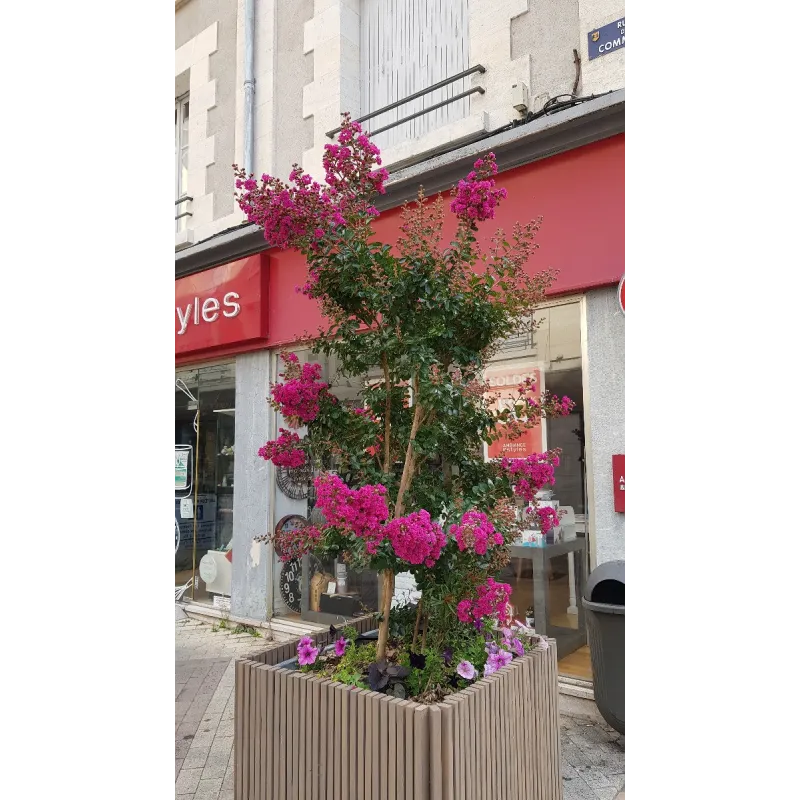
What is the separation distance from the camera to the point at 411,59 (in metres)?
5.87

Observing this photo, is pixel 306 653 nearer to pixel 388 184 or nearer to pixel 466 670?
pixel 466 670

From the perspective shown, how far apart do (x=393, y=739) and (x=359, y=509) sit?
2.56 feet

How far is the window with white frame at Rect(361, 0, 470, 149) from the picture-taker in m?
5.53

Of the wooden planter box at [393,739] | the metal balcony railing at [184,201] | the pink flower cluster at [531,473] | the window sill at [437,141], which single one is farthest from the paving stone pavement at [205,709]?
the metal balcony railing at [184,201]

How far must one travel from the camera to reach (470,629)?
8.97 feet

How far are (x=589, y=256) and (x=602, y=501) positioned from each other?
1703mm

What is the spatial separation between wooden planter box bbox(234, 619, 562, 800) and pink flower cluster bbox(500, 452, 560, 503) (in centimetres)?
69

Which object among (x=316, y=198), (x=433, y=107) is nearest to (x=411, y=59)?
(x=433, y=107)

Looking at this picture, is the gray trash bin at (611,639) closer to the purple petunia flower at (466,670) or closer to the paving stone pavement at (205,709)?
the purple petunia flower at (466,670)

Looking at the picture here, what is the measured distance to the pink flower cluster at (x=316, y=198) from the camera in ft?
8.33

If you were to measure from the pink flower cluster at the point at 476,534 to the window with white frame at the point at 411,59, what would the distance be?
4281 mm

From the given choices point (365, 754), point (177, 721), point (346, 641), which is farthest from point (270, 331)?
point (365, 754)

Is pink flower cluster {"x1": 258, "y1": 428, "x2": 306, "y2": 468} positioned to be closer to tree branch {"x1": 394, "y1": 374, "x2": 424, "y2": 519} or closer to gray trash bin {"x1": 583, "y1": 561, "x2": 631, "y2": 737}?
tree branch {"x1": 394, "y1": 374, "x2": 424, "y2": 519}

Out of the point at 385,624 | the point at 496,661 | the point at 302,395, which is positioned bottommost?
the point at 496,661
